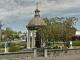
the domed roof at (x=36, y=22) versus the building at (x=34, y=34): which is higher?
the domed roof at (x=36, y=22)

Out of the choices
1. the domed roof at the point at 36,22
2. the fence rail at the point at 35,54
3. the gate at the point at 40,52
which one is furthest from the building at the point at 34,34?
the gate at the point at 40,52

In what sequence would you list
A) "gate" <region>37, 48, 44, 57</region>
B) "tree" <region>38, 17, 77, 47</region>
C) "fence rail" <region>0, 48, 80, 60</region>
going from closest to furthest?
"fence rail" <region>0, 48, 80, 60</region>
"gate" <region>37, 48, 44, 57</region>
"tree" <region>38, 17, 77, 47</region>

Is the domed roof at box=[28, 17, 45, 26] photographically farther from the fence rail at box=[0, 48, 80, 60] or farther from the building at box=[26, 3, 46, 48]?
the fence rail at box=[0, 48, 80, 60]

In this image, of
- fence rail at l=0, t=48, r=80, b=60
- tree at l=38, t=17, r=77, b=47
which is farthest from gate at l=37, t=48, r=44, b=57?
tree at l=38, t=17, r=77, b=47

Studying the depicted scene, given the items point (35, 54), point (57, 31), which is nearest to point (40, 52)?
point (35, 54)

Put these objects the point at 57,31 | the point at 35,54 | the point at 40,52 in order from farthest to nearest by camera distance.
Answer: the point at 57,31, the point at 40,52, the point at 35,54

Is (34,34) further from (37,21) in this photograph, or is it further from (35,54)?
(35,54)

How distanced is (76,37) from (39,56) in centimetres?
5443

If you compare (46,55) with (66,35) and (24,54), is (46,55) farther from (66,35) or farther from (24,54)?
(66,35)

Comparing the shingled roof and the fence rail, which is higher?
the shingled roof

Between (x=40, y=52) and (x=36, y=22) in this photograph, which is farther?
(x=36, y=22)

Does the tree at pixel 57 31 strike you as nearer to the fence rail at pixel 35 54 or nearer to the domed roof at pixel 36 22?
the domed roof at pixel 36 22

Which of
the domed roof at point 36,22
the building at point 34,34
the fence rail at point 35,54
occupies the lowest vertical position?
the fence rail at point 35,54

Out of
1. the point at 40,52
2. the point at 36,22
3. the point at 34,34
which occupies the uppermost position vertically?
the point at 36,22
